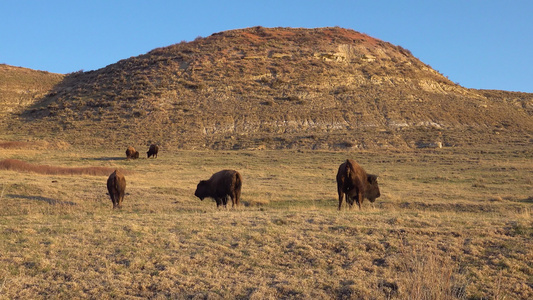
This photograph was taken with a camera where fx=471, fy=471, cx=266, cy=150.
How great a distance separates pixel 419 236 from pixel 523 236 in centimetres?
214

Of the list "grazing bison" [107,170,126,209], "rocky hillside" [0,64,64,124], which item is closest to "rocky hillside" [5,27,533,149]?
"rocky hillside" [0,64,64,124]

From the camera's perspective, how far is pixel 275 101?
209ft

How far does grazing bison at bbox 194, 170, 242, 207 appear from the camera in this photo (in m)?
17.3

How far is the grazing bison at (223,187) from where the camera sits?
56.8ft

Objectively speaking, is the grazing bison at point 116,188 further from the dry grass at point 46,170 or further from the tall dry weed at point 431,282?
the dry grass at point 46,170

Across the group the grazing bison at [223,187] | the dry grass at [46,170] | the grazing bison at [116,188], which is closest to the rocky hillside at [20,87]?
the dry grass at [46,170]

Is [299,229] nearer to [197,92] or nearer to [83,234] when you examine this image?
[83,234]

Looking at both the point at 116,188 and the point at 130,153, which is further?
the point at 130,153

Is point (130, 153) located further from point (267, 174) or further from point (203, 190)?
point (203, 190)

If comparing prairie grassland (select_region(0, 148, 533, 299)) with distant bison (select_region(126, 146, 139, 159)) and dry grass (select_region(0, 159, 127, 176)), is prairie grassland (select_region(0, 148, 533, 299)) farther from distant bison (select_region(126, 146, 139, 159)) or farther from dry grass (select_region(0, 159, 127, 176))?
distant bison (select_region(126, 146, 139, 159))

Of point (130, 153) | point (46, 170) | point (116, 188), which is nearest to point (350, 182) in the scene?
point (116, 188)

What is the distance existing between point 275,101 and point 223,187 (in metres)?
46.8

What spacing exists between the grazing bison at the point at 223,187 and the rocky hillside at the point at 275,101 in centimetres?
3090

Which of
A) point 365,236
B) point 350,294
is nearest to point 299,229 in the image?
point 365,236
